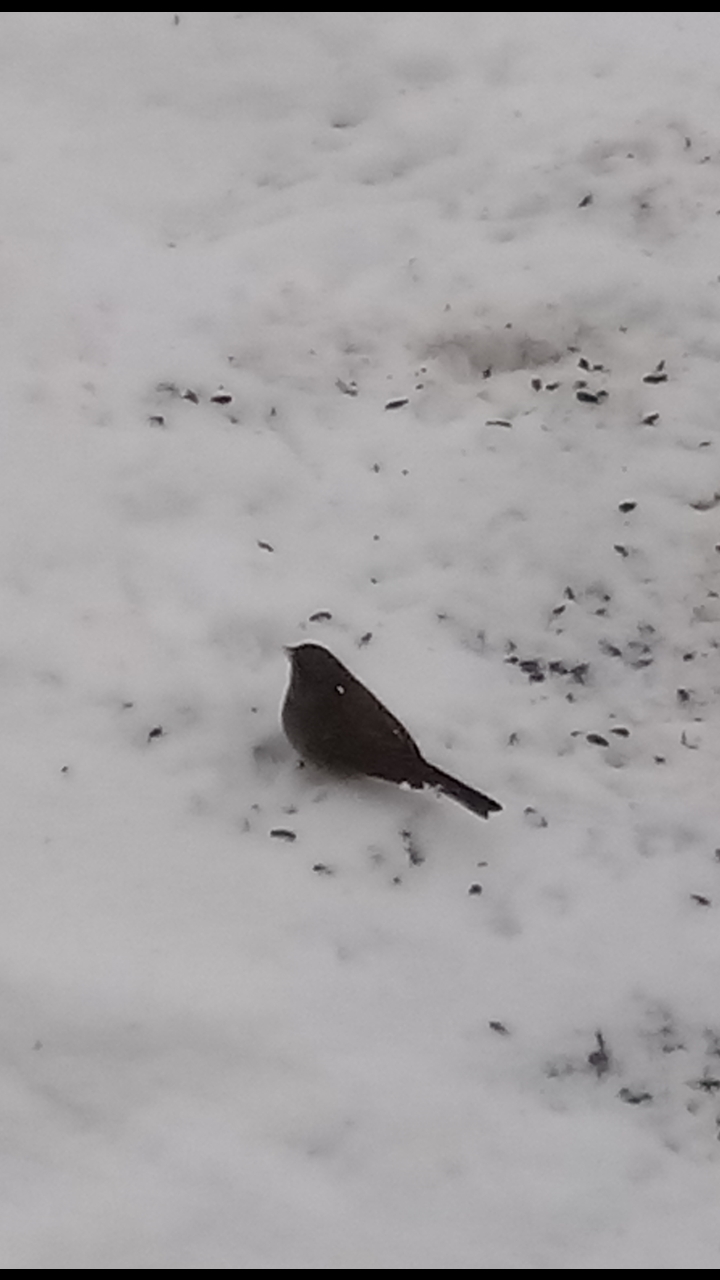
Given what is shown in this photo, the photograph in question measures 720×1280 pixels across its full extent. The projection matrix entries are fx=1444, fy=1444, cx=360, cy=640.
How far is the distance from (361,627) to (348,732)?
1.79 ft

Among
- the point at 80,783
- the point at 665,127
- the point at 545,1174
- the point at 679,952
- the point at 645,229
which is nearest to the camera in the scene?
the point at 545,1174

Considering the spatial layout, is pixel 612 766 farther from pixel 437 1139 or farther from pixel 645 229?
pixel 645 229

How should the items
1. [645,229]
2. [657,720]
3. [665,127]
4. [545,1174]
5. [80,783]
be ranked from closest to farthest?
1. [545,1174]
2. [80,783]
3. [657,720]
4. [645,229]
5. [665,127]

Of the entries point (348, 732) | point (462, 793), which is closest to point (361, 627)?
point (348, 732)

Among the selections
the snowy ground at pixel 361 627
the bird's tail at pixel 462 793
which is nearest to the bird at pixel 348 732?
the bird's tail at pixel 462 793

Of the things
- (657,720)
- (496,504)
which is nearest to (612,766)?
(657,720)

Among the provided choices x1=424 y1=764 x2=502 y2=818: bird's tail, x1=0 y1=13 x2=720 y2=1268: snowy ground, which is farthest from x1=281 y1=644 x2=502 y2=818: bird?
x1=0 y1=13 x2=720 y2=1268: snowy ground

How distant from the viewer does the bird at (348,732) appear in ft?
10.1

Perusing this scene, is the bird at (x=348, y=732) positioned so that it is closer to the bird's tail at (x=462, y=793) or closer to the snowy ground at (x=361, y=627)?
the bird's tail at (x=462, y=793)

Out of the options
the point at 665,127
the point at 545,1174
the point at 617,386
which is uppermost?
the point at 665,127

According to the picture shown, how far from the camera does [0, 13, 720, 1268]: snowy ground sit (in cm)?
250

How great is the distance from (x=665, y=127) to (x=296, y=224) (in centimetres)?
138

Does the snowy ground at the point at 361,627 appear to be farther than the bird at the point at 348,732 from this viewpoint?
No

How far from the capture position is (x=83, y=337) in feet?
14.1
